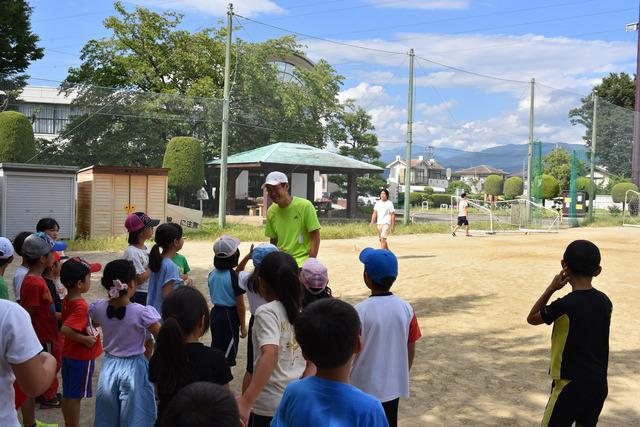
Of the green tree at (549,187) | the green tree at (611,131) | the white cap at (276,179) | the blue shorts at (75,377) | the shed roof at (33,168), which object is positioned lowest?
the blue shorts at (75,377)

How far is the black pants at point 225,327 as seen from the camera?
4.31 m

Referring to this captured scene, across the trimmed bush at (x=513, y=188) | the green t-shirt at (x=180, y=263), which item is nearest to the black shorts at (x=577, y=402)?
the green t-shirt at (x=180, y=263)

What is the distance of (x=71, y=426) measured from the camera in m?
3.90

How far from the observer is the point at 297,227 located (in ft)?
16.7

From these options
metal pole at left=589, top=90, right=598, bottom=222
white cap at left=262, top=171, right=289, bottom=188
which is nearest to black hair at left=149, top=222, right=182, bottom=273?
white cap at left=262, top=171, right=289, bottom=188

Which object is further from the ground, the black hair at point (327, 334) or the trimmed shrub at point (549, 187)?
the trimmed shrub at point (549, 187)

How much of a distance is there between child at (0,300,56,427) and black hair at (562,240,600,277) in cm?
248

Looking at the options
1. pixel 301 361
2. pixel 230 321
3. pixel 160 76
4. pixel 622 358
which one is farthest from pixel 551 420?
pixel 160 76

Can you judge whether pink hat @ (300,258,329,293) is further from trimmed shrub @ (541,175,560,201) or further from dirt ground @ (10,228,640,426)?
trimmed shrub @ (541,175,560,201)

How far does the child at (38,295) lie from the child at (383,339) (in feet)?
6.84

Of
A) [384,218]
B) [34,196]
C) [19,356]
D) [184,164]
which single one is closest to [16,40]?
[184,164]

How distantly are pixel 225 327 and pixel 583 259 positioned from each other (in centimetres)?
234

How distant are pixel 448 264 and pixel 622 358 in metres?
7.20

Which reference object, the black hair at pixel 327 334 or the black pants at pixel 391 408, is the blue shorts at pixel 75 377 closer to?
the black pants at pixel 391 408
